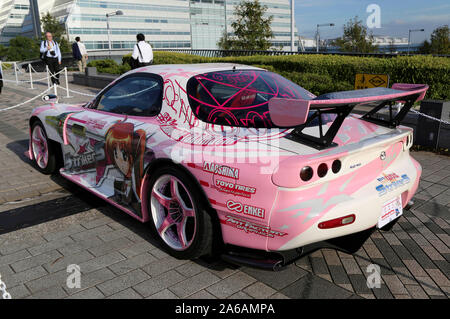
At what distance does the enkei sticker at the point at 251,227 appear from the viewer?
2553 mm

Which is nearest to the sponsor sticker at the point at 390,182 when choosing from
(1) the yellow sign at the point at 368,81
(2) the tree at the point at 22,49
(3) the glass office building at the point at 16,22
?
(1) the yellow sign at the point at 368,81

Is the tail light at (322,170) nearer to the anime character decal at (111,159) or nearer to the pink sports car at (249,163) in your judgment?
the pink sports car at (249,163)

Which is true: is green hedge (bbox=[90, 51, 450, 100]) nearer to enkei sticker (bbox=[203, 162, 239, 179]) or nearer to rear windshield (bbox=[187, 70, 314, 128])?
rear windshield (bbox=[187, 70, 314, 128])

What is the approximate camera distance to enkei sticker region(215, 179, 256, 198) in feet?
8.50

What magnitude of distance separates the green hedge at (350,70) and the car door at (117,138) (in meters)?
6.55

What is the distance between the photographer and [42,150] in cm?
557

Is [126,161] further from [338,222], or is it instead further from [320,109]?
[338,222]

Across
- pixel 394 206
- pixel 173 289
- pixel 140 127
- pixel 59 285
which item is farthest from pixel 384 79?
pixel 59 285

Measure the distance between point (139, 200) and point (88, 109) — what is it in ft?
5.22

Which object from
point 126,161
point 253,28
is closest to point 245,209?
point 126,161

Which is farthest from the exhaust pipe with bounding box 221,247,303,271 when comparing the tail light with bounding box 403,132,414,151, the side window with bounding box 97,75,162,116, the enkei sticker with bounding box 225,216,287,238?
the side window with bounding box 97,75,162,116

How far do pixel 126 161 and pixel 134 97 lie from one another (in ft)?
2.28

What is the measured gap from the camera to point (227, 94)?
3.31 m

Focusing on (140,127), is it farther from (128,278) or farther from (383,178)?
(383,178)
